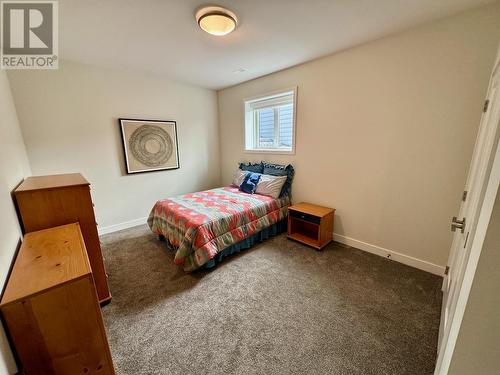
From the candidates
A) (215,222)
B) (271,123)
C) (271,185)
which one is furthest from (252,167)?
(215,222)

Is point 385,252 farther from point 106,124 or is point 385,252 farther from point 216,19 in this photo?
point 106,124

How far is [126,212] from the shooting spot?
3.35 meters

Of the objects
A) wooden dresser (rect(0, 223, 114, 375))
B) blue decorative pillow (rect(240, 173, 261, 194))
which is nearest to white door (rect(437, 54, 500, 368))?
wooden dresser (rect(0, 223, 114, 375))

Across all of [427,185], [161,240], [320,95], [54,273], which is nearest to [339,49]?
[320,95]

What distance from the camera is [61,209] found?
1548 millimetres

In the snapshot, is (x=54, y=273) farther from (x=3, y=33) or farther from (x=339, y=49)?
(x=339, y=49)

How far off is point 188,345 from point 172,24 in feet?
8.61

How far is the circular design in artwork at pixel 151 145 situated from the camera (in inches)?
128

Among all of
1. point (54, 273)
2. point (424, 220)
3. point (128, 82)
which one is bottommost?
point (424, 220)

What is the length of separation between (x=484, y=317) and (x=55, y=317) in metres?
1.55

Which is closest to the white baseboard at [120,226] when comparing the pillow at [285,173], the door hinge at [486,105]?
the pillow at [285,173]

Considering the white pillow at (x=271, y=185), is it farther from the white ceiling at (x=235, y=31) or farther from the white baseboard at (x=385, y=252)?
the white ceiling at (x=235, y=31)

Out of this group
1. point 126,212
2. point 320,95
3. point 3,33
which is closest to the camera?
point 3,33

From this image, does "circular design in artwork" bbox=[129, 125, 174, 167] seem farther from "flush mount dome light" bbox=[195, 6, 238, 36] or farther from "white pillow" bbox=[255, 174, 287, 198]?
"flush mount dome light" bbox=[195, 6, 238, 36]
